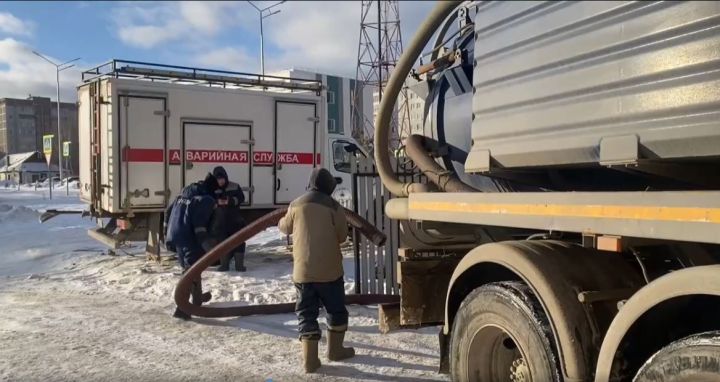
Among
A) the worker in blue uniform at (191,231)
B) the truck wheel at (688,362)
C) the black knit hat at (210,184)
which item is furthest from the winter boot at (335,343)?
the black knit hat at (210,184)

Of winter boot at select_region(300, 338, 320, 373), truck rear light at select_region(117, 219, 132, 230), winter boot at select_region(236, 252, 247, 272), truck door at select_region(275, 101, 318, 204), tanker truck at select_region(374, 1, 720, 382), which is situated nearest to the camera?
tanker truck at select_region(374, 1, 720, 382)

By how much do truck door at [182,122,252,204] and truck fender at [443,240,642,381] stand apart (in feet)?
27.9

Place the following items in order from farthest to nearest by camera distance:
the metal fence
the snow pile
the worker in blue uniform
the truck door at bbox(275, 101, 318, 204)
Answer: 1. the snow pile
2. the truck door at bbox(275, 101, 318, 204)
3. the metal fence
4. the worker in blue uniform

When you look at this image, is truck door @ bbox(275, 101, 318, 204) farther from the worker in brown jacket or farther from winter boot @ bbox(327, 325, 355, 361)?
winter boot @ bbox(327, 325, 355, 361)

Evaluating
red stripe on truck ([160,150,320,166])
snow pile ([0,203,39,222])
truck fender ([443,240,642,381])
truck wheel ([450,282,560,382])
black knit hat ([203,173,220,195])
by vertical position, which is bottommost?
snow pile ([0,203,39,222])

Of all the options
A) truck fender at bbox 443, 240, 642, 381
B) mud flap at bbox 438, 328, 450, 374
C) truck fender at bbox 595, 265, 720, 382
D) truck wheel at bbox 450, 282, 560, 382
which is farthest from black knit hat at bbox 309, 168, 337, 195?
truck fender at bbox 595, 265, 720, 382

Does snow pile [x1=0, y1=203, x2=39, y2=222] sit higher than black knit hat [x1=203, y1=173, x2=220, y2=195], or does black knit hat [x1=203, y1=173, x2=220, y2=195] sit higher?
black knit hat [x1=203, y1=173, x2=220, y2=195]

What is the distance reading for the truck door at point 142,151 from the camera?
10.5 metres

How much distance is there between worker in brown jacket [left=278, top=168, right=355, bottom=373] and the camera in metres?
5.38

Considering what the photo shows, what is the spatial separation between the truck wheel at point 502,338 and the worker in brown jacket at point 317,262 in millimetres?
1795

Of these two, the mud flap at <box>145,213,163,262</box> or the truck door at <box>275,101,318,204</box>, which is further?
the truck door at <box>275,101,318,204</box>

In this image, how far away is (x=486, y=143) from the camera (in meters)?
3.36

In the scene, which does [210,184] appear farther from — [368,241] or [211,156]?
[211,156]

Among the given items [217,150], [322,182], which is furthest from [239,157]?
[322,182]
